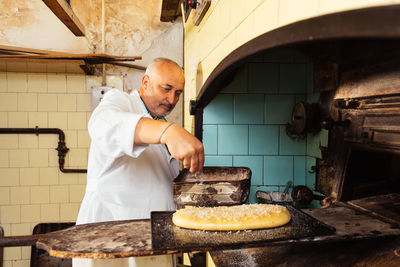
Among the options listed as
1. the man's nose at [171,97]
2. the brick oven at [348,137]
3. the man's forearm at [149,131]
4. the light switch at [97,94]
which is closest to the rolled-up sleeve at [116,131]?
the man's forearm at [149,131]

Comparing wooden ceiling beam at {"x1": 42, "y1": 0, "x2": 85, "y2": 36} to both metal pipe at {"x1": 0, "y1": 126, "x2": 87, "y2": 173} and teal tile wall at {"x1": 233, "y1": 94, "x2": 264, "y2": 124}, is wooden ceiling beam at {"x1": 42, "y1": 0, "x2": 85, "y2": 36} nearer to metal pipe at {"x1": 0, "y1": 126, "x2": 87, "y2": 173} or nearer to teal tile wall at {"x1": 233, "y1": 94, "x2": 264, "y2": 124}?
teal tile wall at {"x1": 233, "y1": 94, "x2": 264, "y2": 124}

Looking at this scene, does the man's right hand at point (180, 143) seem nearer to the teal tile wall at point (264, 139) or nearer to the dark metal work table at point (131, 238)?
the dark metal work table at point (131, 238)

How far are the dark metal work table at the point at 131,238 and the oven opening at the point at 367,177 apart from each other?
1.00 ft

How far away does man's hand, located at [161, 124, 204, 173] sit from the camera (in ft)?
4.29

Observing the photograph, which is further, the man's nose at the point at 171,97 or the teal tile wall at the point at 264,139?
the teal tile wall at the point at 264,139

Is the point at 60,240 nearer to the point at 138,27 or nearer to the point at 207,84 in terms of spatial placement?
the point at 207,84

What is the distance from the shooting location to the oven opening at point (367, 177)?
1761 mm

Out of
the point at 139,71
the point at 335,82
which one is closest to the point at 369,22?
the point at 335,82

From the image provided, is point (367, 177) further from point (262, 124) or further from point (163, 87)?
point (163, 87)

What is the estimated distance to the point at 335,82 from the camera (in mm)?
1805

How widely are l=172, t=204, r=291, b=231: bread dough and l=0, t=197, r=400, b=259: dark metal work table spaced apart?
0.14 feet

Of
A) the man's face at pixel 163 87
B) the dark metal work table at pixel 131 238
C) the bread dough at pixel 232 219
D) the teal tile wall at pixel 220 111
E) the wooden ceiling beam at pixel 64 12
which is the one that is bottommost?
the dark metal work table at pixel 131 238

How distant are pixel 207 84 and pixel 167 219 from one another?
0.88m

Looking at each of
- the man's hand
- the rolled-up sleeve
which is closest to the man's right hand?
the man's hand
